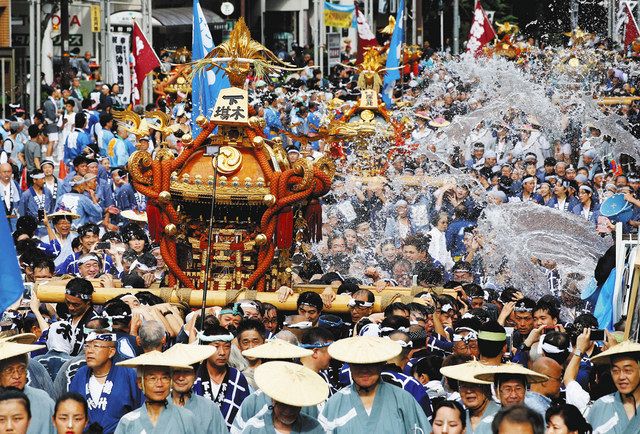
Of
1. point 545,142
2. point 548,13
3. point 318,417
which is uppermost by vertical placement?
point 548,13

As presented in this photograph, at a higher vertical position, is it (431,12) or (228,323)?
(431,12)

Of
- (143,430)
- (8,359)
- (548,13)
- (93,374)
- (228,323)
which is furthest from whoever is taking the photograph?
(548,13)

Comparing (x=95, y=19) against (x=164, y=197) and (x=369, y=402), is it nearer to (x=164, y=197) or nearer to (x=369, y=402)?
(x=164, y=197)

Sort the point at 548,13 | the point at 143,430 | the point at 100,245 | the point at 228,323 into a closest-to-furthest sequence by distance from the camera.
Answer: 1. the point at 143,430
2. the point at 228,323
3. the point at 100,245
4. the point at 548,13

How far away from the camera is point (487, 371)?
8.84 metres

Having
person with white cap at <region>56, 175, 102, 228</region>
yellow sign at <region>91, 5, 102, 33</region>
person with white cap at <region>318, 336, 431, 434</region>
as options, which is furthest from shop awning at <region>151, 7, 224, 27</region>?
person with white cap at <region>318, 336, 431, 434</region>

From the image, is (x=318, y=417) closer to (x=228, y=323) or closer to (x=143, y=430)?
(x=143, y=430)

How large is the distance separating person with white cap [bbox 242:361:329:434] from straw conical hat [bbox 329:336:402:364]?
→ 0.75 feet

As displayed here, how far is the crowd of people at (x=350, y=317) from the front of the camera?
8.86 meters

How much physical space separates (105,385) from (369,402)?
5.46ft

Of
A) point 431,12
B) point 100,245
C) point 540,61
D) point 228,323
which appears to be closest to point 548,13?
point 431,12

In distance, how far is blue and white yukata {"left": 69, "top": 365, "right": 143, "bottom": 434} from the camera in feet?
32.1

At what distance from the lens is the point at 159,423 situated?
8.69m

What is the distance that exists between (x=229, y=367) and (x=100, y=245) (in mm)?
5942
